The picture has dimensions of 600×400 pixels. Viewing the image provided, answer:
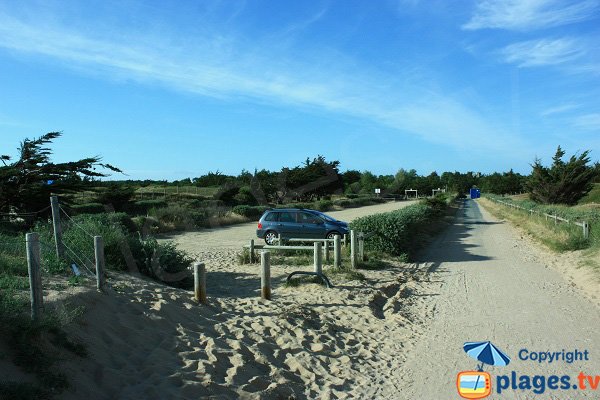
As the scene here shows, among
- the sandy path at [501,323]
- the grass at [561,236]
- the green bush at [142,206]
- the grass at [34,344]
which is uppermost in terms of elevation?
the green bush at [142,206]

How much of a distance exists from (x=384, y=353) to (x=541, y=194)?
1622 inches

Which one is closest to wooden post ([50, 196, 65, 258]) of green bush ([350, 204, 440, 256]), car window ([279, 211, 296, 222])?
green bush ([350, 204, 440, 256])

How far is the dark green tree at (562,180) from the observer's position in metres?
40.1

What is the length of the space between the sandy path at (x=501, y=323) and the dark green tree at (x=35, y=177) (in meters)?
8.17

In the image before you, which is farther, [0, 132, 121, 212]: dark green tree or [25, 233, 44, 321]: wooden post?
[0, 132, 121, 212]: dark green tree

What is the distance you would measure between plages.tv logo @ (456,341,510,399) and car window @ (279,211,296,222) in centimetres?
1205

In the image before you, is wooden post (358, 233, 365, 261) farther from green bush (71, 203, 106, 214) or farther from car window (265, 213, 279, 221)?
green bush (71, 203, 106, 214)

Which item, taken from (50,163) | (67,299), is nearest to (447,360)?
(67,299)

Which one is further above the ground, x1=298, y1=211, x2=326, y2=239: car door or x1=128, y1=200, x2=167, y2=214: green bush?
x1=128, y1=200, x2=167, y2=214: green bush

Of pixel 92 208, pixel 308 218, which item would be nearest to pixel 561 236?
pixel 308 218

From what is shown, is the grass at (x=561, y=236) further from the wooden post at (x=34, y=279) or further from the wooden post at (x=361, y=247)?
the wooden post at (x=34, y=279)

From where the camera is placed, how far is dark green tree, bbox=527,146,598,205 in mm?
40125

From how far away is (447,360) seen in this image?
6383 millimetres

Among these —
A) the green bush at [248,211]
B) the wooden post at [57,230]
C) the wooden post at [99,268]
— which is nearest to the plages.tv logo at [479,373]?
the wooden post at [99,268]
